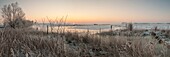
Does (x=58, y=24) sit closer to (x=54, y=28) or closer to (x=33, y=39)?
(x=54, y=28)

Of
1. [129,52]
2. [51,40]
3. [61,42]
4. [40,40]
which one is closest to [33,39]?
[40,40]

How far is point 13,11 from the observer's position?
151 feet

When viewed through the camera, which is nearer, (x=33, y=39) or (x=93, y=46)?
(x=33, y=39)

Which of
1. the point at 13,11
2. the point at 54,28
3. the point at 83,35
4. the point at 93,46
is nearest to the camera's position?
the point at 54,28

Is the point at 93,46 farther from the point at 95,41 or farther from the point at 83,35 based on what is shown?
the point at 83,35

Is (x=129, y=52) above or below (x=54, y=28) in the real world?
below

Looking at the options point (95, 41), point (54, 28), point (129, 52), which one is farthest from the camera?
point (95, 41)

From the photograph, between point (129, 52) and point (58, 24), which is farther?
point (58, 24)

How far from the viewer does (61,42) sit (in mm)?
5508

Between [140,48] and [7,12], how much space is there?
44.2m

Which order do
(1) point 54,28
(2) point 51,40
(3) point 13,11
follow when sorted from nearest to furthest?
(2) point 51,40
(1) point 54,28
(3) point 13,11

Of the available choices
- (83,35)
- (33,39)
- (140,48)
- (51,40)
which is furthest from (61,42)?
(83,35)

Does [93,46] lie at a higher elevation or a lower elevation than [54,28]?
lower

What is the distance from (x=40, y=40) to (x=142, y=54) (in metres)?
2.71
